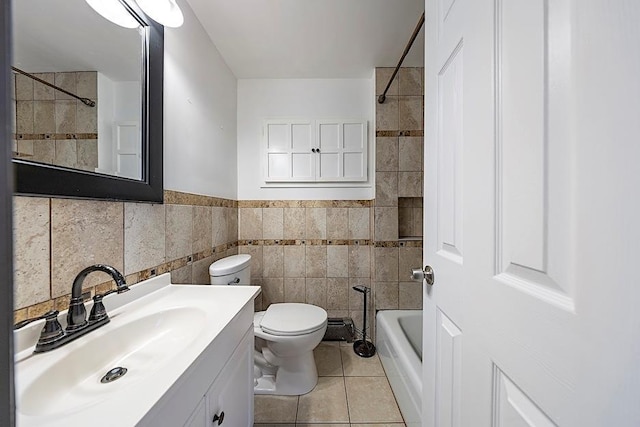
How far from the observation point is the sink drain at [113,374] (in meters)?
0.71

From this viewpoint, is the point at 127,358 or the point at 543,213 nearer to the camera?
the point at 543,213

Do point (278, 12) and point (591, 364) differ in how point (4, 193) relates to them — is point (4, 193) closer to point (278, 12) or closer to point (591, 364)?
point (591, 364)

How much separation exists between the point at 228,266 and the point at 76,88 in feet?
3.49

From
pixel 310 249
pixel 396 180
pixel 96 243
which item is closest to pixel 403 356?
pixel 310 249

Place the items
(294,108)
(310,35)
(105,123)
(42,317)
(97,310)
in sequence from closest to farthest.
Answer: (42,317) → (97,310) → (105,123) → (310,35) → (294,108)

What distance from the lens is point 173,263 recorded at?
4.23 ft

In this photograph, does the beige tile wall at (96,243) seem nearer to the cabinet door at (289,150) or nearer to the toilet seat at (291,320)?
the toilet seat at (291,320)

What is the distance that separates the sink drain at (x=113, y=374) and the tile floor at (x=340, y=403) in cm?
97

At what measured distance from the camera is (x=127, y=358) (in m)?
0.80

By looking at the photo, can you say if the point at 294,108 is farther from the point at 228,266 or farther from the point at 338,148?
the point at 228,266

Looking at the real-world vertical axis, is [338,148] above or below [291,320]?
above

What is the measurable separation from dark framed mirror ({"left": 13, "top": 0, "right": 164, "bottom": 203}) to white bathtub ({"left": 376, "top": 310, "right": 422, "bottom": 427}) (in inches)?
58.5

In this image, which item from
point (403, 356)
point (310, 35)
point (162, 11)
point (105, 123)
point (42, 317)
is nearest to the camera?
point (42, 317)

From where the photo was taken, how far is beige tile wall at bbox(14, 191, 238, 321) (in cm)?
68
